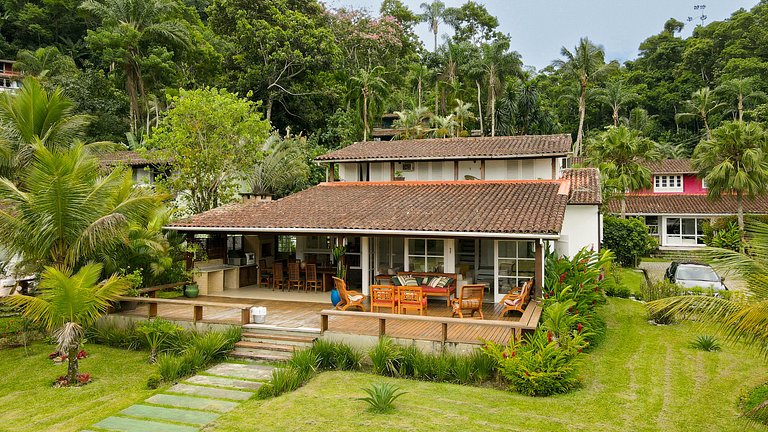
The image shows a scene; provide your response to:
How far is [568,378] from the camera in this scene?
9438mm

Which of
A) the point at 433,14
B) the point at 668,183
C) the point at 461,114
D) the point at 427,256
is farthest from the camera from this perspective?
the point at 433,14

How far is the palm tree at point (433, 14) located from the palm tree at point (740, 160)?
1624 inches

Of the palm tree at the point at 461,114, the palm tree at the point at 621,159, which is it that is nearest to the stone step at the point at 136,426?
the palm tree at the point at 621,159

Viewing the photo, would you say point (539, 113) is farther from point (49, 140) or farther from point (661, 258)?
point (49, 140)

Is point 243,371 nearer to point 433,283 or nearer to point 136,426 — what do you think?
point 136,426

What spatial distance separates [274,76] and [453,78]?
21.1 m

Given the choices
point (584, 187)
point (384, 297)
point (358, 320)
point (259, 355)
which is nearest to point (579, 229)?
point (584, 187)

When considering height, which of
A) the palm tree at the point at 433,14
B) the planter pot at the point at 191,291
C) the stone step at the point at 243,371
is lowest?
the stone step at the point at 243,371

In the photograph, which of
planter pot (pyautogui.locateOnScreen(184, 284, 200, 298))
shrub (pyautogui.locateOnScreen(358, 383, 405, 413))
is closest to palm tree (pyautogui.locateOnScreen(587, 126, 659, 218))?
planter pot (pyautogui.locateOnScreen(184, 284, 200, 298))

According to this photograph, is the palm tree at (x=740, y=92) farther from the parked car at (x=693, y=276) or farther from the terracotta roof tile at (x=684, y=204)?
the parked car at (x=693, y=276)

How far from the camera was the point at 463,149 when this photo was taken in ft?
69.1

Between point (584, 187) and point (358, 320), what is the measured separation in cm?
1202

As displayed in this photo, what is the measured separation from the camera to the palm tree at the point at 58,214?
421 inches

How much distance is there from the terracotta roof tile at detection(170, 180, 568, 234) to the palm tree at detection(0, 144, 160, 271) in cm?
477
